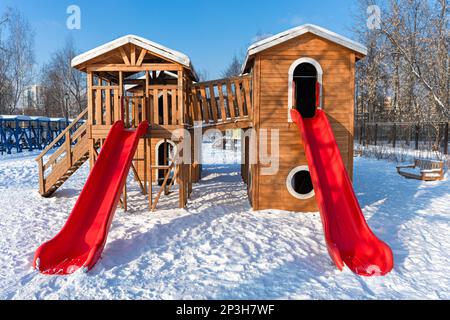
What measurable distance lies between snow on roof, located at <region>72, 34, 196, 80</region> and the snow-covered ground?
4.26 m

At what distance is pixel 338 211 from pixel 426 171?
9185mm

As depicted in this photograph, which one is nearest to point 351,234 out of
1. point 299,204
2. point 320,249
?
point 320,249

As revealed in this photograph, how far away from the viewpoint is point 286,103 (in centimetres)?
846

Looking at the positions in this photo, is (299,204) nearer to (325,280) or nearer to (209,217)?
(209,217)

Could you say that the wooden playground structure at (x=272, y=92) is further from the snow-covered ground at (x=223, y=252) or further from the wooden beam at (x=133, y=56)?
the snow-covered ground at (x=223, y=252)

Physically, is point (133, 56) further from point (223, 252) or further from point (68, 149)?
point (223, 252)

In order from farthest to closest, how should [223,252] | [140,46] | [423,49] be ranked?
[423,49], [140,46], [223,252]

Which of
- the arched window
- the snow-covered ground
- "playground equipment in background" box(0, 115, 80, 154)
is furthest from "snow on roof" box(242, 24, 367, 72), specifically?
"playground equipment in background" box(0, 115, 80, 154)

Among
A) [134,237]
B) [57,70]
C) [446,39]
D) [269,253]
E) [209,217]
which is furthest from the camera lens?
[57,70]

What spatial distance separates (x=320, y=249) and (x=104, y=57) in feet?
24.8

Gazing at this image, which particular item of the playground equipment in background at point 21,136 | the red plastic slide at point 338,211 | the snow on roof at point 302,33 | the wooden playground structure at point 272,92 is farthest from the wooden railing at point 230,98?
the playground equipment in background at point 21,136

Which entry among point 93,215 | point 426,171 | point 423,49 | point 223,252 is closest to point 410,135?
point 423,49

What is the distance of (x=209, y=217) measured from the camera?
25.9 feet

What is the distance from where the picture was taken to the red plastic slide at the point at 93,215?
203 inches
